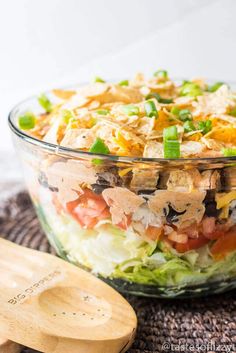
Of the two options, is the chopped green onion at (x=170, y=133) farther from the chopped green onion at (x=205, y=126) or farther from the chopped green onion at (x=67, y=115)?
the chopped green onion at (x=67, y=115)

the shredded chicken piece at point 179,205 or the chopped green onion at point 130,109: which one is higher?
the chopped green onion at point 130,109

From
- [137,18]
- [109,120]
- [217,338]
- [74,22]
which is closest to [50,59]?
[74,22]

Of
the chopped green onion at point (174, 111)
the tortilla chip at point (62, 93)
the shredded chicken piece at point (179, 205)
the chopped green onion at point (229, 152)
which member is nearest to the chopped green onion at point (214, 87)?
the chopped green onion at point (174, 111)

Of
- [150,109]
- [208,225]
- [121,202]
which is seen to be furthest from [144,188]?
[150,109]

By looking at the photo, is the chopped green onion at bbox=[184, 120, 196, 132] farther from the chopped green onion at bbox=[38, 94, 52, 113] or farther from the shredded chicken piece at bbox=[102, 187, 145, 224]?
the chopped green onion at bbox=[38, 94, 52, 113]

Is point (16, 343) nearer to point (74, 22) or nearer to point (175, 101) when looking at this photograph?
point (175, 101)

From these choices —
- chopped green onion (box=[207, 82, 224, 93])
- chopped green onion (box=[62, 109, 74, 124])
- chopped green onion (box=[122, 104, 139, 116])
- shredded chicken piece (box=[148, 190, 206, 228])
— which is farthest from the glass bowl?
chopped green onion (box=[207, 82, 224, 93])
